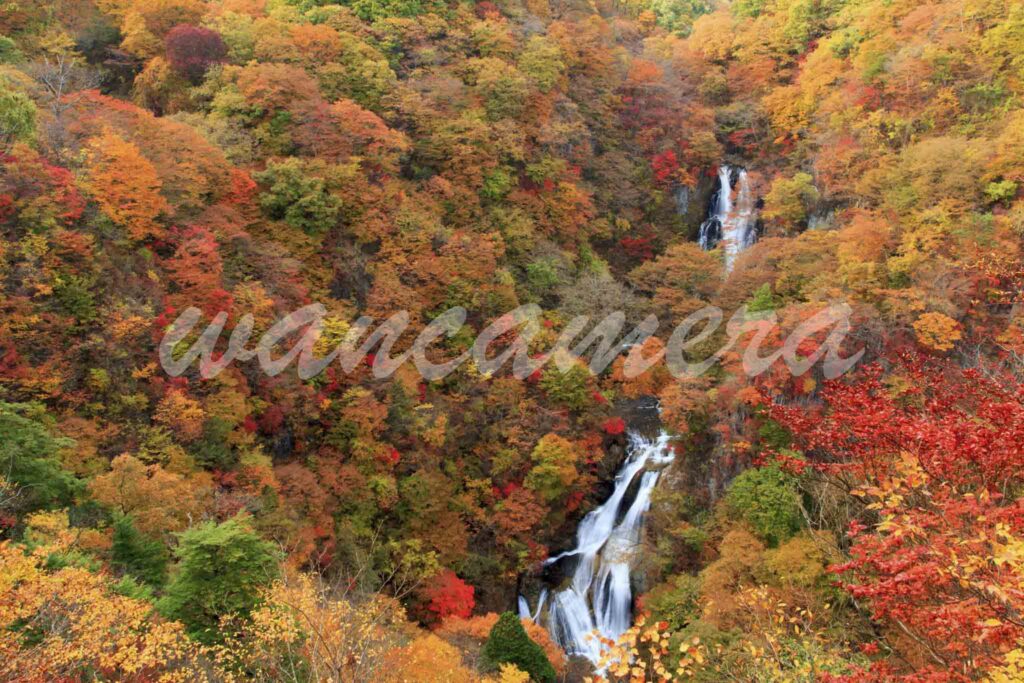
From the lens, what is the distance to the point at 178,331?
17.2m

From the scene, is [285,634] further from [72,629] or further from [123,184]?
[123,184]

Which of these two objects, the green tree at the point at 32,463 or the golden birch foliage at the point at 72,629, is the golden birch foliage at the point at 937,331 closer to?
the golden birch foliage at the point at 72,629

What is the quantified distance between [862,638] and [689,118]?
1165 inches

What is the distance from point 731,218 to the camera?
33.8m

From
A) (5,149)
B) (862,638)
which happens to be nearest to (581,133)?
(5,149)

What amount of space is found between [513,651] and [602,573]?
680 centimetres

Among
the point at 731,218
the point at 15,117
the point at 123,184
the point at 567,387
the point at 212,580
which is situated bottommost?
the point at 567,387

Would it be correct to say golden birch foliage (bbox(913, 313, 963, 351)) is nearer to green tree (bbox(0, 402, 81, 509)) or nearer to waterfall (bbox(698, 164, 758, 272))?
waterfall (bbox(698, 164, 758, 272))

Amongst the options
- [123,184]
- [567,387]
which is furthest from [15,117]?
[567,387]

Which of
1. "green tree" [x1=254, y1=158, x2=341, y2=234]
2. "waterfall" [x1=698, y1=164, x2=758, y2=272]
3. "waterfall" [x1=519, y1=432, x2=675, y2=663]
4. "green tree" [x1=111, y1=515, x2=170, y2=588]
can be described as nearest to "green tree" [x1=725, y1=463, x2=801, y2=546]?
"waterfall" [x1=519, y1=432, x2=675, y2=663]

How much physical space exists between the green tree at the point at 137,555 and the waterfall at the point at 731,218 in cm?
2587

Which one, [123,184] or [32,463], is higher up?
[123,184]

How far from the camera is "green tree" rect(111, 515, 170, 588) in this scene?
489 inches

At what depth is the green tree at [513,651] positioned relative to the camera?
49.4ft
